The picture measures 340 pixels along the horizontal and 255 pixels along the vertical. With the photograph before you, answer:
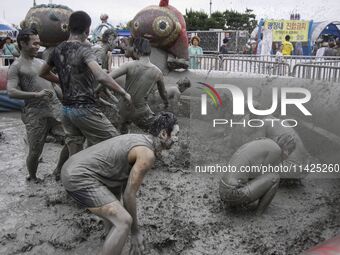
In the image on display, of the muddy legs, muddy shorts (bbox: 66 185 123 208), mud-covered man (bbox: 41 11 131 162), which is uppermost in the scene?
mud-covered man (bbox: 41 11 131 162)

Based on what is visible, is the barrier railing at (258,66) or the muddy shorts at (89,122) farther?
the barrier railing at (258,66)

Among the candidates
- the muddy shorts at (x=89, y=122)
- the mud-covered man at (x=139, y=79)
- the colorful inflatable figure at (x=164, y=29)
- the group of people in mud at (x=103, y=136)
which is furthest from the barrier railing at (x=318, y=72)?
the muddy shorts at (x=89, y=122)

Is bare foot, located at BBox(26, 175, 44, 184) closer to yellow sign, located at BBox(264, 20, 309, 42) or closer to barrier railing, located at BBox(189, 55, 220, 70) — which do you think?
barrier railing, located at BBox(189, 55, 220, 70)

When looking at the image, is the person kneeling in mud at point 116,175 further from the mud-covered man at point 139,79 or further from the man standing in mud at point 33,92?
the mud-covered man at point 139,79

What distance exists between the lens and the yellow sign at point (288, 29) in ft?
46.0

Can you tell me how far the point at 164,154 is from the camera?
6.12m

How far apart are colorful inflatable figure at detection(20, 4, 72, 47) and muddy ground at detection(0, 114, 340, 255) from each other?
3446mm

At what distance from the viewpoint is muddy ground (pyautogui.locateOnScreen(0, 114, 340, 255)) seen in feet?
11.6

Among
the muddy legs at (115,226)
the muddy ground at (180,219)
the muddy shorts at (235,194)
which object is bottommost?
the muddy ground at (180,219)

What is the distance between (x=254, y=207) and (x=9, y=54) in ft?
38.4

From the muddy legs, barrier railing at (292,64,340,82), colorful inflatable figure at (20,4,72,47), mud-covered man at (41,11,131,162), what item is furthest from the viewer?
colorful inflatable figure at (20,4,72,47)

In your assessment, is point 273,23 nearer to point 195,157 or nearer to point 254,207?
point 195,157

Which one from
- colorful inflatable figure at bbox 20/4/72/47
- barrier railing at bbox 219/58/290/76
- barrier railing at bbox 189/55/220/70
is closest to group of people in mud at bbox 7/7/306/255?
colorful inflatable figure at bbox 20/4/72/47

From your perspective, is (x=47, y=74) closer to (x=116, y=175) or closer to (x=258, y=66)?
(x=116, y=175)
